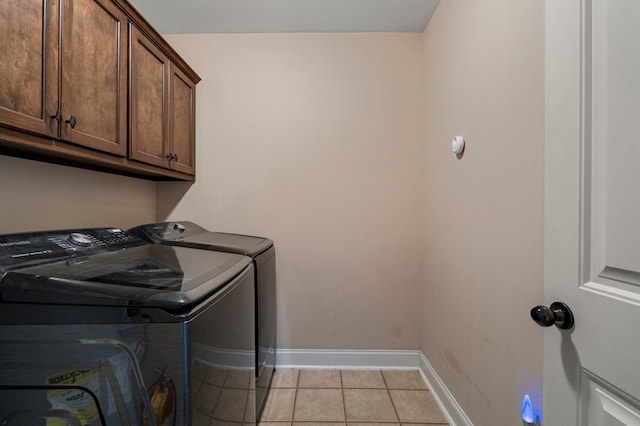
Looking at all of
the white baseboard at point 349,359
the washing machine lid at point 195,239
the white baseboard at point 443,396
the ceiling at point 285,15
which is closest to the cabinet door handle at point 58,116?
the washing machine lid at point 195,239

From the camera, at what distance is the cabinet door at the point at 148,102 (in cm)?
142

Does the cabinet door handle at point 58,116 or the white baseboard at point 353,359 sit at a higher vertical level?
the cabinet door handle at point 58,116

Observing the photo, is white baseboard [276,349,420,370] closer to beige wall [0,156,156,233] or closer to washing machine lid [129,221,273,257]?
washing machine lid [129,221,273,257]

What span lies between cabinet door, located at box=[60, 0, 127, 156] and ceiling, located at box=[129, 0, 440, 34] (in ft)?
2.23

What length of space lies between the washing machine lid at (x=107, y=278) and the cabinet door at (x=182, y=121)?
91 centimetres

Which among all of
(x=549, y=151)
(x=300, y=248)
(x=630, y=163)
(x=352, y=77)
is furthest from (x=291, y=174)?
(x=630, y=163)

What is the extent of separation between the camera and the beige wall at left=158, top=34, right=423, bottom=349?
6.82 ft

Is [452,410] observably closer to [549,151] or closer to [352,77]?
[549,151]

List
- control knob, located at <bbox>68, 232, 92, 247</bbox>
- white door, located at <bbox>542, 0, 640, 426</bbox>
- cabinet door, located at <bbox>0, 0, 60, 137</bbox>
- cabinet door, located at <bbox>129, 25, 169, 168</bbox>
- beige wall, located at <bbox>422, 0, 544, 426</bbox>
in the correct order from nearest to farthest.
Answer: white door, located at <bbox>542, 0, 640, 426</bbox>
cabinet door, located at <bbox>0, 0, 60, 137</bbox>
beige wall, located at <bbox>422, 0, 544, 426</bbox>
control knob, located at <bbox>68, 232, 92, 247</bbox>
cabinet door, located at <bbox>129, 25, 169, 168</bbox>

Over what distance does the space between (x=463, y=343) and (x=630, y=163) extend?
1.22m

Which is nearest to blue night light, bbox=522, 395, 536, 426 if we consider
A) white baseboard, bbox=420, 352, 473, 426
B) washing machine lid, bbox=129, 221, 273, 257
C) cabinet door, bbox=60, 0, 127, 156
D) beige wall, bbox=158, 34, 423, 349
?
white baseboard, bbox=420, 352, 473, 426

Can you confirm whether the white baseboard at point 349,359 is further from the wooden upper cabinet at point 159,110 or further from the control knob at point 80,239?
the wooden upper cabinet at point 159,110

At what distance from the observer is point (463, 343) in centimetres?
145

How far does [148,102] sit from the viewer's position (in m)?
1.55
